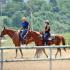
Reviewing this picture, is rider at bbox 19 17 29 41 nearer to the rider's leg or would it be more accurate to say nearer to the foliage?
the rider's leg

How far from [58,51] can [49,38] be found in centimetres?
75

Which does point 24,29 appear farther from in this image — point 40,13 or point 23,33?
point 40,13

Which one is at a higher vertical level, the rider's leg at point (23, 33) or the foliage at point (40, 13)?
the rider's leg at point (23, 33)

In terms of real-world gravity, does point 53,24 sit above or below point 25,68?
below

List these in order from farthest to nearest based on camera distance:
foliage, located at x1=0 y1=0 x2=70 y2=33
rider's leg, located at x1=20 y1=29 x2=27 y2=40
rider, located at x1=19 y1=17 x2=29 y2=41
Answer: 1. foliage, located at x1=0 y1=0 x2=70 y2=33
2. rider's leg, located at x1=20 y1=29 x2=27 y2=40
3. rider, located at x1=19 y1=17 x2=29 y2=41

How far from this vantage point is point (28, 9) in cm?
4928

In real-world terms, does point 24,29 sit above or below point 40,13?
above

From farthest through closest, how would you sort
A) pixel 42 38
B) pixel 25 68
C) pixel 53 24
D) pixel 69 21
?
1. pixel 69 21
2. pixel 53 24
3. pixel 42 38
4. pixel 25 68

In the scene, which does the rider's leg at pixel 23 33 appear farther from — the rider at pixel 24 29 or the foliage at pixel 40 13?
the foliage at pixel 40 13

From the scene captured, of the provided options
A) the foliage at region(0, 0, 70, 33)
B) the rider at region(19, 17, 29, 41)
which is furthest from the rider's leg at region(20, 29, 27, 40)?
the foliage at region(0, 0, 70, 33)

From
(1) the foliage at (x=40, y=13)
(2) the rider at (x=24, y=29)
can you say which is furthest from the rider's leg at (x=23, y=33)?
(1) the foliage at (x=40, y=13)

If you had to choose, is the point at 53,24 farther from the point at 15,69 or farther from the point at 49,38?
the point at 15,69

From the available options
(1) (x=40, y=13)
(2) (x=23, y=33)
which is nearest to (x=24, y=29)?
(2) (x=23, y=33)

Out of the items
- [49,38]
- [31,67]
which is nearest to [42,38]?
[49,38]
